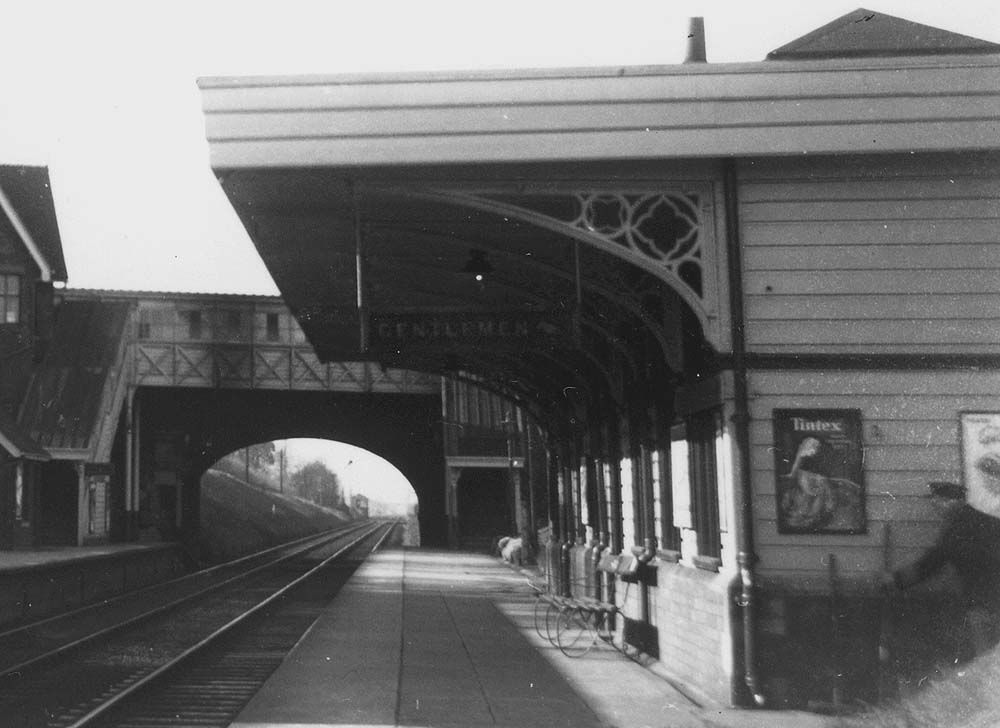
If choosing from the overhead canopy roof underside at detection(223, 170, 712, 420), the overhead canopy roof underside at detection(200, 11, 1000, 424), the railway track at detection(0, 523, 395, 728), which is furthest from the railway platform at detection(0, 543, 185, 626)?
the overhead canopy roof underside at detection(200, 11, 1000, 424)

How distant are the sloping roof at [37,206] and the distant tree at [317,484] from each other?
334 ft

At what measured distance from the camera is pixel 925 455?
950 centimetres

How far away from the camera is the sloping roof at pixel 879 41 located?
11109mm

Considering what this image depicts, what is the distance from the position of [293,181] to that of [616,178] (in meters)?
2.63

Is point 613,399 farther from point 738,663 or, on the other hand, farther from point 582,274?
point 738,663

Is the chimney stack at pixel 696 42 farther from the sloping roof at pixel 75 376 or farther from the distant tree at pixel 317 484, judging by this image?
the distant tree at pixel 317 484

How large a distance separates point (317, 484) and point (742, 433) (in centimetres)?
13656

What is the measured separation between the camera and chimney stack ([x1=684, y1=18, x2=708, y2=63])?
11891mm

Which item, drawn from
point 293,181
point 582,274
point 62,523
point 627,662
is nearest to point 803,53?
point 582,274

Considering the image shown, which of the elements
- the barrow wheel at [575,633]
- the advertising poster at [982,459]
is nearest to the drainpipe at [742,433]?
the advertising poster at [982,459]

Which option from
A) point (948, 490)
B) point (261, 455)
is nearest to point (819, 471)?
point (948, 490)

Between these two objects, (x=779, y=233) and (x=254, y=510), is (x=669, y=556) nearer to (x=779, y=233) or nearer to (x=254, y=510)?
(x=779, y=233)

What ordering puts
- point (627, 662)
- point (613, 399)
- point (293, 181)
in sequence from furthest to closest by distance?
→ point (613, 399) → point (627, 662) → point (293, 181)

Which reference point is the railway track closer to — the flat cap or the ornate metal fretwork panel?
the ornate metal fretwork panel
